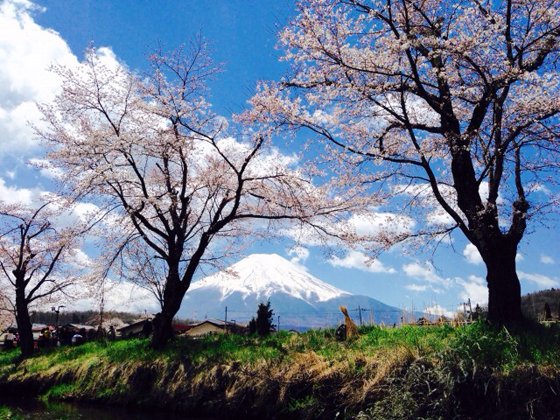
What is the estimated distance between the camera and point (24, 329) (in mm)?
21766

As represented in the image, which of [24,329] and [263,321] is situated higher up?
[263,321]

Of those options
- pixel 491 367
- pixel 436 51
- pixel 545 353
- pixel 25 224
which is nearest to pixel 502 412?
pixel 491 367

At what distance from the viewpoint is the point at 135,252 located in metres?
16.7

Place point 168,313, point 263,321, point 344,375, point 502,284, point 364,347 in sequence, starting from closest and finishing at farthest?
point 344,375 → point 502,284 → point 364,347 → point 168,313 → point 263,321

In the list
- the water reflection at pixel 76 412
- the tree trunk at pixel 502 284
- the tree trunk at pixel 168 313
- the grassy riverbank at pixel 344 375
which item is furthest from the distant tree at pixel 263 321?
the tree trunk at pixel 502 284

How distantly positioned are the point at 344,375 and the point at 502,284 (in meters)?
3.62

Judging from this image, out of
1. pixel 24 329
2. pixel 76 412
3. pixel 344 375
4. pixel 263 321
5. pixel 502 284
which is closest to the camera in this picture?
pixel 344 375

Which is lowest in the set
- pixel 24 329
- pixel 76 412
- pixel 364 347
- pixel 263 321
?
pixel 76 412

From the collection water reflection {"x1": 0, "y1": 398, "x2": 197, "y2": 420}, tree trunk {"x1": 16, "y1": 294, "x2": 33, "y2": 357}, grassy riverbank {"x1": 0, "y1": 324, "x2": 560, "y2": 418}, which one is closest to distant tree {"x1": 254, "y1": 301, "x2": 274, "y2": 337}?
grassy riverbank {"x1": 0, "y1": 324, "x2": 560, "y2": 418}

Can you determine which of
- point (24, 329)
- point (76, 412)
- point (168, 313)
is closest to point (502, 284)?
point (168, 313)

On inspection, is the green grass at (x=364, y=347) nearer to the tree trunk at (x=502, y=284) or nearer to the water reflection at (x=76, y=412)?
the tree trunk at (x=502, y=284)

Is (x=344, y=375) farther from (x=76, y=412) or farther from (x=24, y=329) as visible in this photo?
(x=24, y=329)

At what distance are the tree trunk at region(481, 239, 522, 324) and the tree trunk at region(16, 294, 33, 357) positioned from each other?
1948cm

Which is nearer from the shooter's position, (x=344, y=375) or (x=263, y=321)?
(x=344, y=375)
